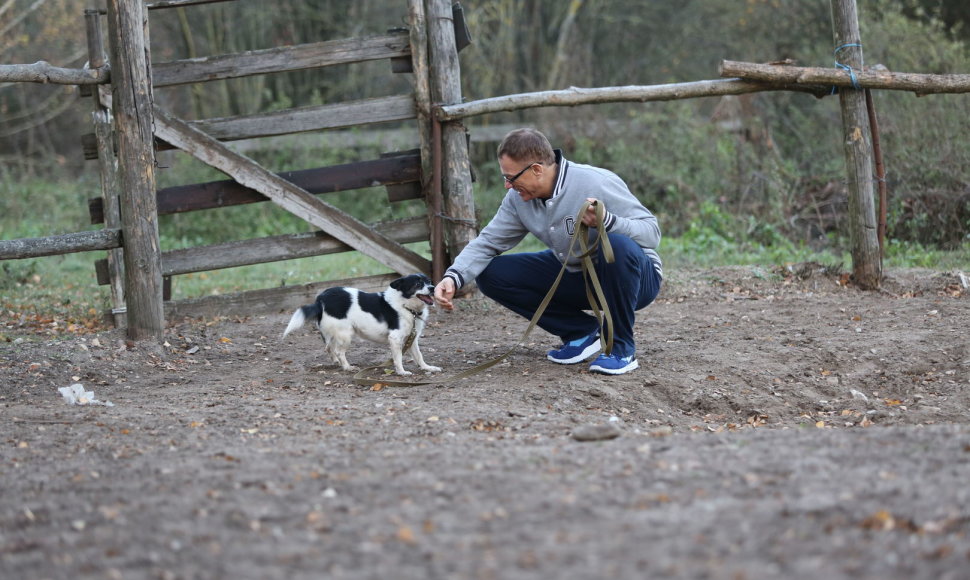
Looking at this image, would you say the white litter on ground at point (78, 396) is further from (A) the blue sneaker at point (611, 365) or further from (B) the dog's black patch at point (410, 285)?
(A) the blue sneaker at point (611, 365)

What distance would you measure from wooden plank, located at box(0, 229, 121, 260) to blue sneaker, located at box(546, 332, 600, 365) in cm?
313

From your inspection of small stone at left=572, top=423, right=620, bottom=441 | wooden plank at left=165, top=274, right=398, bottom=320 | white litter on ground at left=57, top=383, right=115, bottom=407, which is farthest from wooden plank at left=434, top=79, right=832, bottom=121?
small stone at left=572, top=423, right=620, bottom=441

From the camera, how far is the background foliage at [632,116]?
429 inches

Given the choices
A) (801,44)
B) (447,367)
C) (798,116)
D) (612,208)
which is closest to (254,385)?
(447,367)

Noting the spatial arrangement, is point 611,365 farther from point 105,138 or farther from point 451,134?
point 105,138

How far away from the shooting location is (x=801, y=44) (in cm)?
1596

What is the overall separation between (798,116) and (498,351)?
8.90 metres

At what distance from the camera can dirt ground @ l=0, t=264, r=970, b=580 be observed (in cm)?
287

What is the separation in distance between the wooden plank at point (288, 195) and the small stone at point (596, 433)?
12.9ft

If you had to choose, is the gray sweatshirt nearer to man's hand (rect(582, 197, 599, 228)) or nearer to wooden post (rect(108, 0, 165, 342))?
man's hand (rect(582, 197, 599, 228))

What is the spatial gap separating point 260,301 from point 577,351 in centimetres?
312

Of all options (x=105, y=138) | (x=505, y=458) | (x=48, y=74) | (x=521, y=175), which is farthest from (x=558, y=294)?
(x=105, y=138)

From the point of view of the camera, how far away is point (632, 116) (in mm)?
14648

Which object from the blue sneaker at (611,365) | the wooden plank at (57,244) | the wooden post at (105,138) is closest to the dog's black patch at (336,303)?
the blue sneaker at (611,365)
